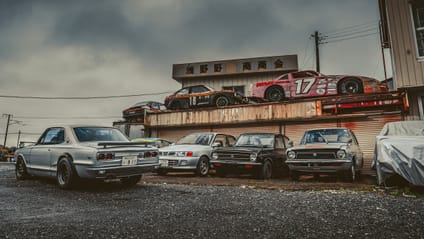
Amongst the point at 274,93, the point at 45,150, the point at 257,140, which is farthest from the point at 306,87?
the point at 45,150

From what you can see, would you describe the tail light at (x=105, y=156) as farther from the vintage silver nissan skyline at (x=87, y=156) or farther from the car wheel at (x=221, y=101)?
the car wheel at (x=221, y=101)

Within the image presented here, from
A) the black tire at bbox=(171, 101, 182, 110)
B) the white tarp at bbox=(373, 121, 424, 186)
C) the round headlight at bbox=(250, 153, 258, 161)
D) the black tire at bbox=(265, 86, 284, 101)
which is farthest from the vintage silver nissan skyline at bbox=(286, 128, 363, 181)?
the black tire at bbox=(171, 101, 182, 110)

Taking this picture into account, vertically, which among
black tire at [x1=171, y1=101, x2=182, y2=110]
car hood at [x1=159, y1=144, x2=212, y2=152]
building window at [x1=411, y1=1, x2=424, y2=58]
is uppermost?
building window at [x1=411, y1=1, x2=424, y2=58]

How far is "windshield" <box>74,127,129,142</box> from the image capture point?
18.8 feet

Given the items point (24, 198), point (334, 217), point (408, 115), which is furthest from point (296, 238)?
point (408, 115)

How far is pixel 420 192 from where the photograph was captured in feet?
16.6

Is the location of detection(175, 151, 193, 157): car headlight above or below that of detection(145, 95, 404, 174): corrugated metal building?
below

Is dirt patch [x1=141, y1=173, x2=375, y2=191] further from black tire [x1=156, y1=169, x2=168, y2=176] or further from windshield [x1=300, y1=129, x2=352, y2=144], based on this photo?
black tire [x1=156, y1=169, x2=168, y2=176]

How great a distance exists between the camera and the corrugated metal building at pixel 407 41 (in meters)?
8.53

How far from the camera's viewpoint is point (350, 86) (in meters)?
11.5

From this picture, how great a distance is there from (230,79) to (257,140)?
17675mm

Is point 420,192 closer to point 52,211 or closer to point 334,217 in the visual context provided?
point 334,217

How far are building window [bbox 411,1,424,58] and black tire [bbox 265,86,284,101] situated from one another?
18.2 ft

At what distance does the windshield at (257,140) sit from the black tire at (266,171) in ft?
2.42
